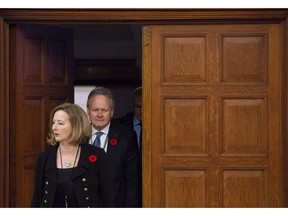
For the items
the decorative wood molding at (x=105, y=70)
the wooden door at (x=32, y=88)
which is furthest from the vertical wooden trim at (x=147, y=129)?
the decorative wood molding at (x=105, y=70)

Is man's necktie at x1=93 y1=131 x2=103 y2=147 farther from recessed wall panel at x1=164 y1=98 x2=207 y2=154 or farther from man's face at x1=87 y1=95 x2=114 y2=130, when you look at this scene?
recessed wall panel at x1=164 y1=98 x2=207 y2=154

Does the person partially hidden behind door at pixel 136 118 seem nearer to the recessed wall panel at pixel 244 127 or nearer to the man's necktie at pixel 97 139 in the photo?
the man's necktie at pixel 97 139

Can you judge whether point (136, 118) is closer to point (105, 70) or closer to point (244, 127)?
point (244, 127)

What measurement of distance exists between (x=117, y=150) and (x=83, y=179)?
2.90ft

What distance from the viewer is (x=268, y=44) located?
31.1ft

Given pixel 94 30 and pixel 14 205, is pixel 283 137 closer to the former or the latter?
pixel 14 205

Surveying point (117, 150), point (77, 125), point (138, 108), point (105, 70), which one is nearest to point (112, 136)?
point (117, 150)

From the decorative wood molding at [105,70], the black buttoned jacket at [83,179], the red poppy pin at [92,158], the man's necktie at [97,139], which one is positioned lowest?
the black buttoned jacket at [83,179]

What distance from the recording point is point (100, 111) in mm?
9914

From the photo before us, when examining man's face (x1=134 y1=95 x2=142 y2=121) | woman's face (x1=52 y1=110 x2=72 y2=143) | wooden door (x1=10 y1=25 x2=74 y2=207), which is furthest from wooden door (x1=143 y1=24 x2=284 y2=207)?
man's face (x1=134 y1=95 x2=142 y2=121)

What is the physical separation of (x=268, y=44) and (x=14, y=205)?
2547 mm

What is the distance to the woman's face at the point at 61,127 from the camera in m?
9.18

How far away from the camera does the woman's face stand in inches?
361

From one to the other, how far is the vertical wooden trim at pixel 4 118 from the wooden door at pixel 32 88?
0.12 metres
